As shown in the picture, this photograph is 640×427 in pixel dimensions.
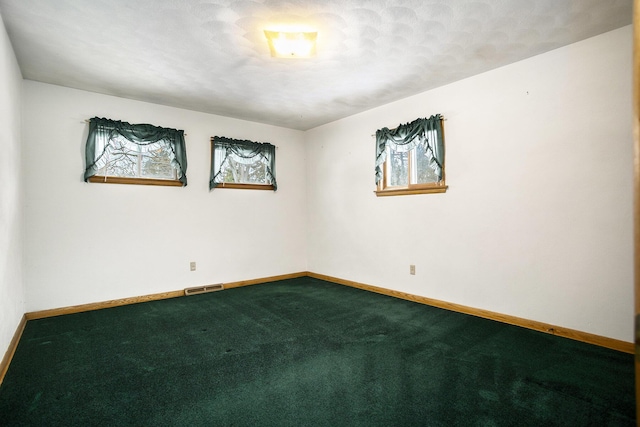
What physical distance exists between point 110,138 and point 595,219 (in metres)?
4.99

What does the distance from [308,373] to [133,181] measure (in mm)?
3250

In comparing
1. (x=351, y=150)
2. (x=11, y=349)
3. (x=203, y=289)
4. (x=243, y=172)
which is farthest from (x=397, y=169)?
(x=11, y=349)

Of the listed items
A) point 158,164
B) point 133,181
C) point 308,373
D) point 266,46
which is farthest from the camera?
point 158,164

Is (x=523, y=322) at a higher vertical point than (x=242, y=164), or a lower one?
lower

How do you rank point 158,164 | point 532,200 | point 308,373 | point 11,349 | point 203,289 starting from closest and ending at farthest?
point 308,373, point 11,349, point 532,200, point 158,164, point 203,289

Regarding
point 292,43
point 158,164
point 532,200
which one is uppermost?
point 292,43

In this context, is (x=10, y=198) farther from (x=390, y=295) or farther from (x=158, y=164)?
(x=390, y=295)

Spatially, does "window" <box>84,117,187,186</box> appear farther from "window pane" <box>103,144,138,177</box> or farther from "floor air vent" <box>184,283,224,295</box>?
"floor air vent" <box>184,283,224,295</box>

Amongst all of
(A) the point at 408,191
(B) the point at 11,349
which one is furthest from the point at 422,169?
(B) the point at 11,349

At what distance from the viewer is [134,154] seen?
4.06 m

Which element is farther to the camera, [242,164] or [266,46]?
[242,164]

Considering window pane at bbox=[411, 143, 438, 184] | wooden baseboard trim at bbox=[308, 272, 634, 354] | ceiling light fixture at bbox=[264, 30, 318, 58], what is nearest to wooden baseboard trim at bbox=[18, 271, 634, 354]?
wooden baseboard trim at bbox=[308, 272, 634, 354]

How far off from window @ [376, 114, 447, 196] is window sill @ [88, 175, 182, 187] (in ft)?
9.10

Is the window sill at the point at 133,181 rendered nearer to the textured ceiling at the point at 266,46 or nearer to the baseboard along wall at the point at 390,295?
the textured ceiling at the point at 266,46
